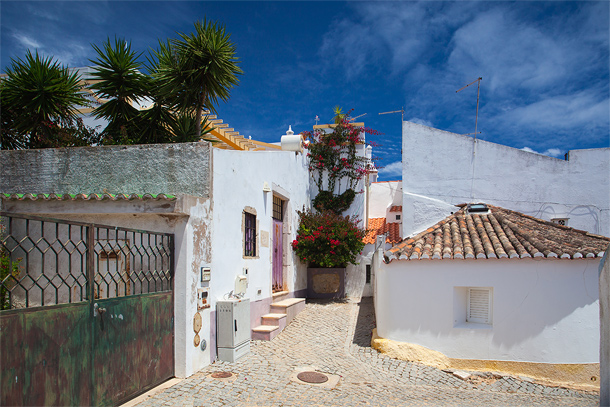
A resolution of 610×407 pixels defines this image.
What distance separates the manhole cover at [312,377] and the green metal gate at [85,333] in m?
2.01

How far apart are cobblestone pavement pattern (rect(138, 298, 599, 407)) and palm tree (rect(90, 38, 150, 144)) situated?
237 inches

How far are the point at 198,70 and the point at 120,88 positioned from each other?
80.6 inches

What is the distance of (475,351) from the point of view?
7703 mm

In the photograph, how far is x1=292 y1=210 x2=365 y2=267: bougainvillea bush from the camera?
42.2 ft

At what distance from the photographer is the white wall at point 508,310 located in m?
7.48

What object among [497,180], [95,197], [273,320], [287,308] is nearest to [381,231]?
[497,180]

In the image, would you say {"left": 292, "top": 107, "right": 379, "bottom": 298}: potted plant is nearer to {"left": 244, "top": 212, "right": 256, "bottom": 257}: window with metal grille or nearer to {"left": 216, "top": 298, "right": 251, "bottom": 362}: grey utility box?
{"left": 244, "top": 212, "right": 256, "bottom": 257}: window with metal grille

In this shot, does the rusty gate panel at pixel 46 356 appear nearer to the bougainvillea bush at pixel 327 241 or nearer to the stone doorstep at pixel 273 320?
the stone doorstep at pixel 273 320

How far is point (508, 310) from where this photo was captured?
769 cm

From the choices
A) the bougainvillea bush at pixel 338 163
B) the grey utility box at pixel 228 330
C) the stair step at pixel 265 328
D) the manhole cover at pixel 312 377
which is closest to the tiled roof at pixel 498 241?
the manhole cover at pixel 312 377

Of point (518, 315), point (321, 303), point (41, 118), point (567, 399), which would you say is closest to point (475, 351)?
point (518, 315)

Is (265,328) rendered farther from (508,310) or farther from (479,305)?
(508,310)

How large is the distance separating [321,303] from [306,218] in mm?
2717

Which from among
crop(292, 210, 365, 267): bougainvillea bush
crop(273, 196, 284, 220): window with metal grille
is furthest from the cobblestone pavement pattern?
crop(292, 210, 365, 267): bougainvillea bush
